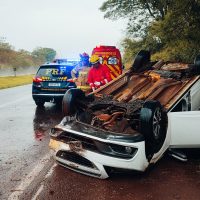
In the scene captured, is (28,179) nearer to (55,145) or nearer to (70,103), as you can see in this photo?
(55,145)

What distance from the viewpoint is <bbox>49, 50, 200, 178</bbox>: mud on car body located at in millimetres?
4844

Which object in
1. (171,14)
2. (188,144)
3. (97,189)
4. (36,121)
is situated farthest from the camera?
(171,14)

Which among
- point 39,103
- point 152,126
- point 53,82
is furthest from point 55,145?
point 39,103

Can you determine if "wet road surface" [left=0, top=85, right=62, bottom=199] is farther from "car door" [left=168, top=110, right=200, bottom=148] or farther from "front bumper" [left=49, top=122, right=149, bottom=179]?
"car door" [left=168, top=110, right=200, bottom=148]

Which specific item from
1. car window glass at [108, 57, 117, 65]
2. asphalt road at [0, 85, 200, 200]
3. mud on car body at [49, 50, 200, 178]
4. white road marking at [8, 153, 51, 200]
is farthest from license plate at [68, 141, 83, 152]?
car window glass at [108, 57, 117, 65]

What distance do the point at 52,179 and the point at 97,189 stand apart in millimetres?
759

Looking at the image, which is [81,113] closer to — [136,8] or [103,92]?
[103,92]

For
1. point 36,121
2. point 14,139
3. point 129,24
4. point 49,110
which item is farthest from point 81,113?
point 129,24

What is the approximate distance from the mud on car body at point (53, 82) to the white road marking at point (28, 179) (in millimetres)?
6225

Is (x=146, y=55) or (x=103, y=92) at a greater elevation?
(x=146, y=55)

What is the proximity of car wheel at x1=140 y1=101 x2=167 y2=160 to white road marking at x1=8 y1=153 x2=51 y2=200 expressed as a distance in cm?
171

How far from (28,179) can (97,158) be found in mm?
1113

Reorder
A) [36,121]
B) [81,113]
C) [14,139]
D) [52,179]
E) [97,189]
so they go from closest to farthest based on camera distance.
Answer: [97,189], [52,179], [81,113], [14,139], [36,121]

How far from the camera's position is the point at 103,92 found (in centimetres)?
710
